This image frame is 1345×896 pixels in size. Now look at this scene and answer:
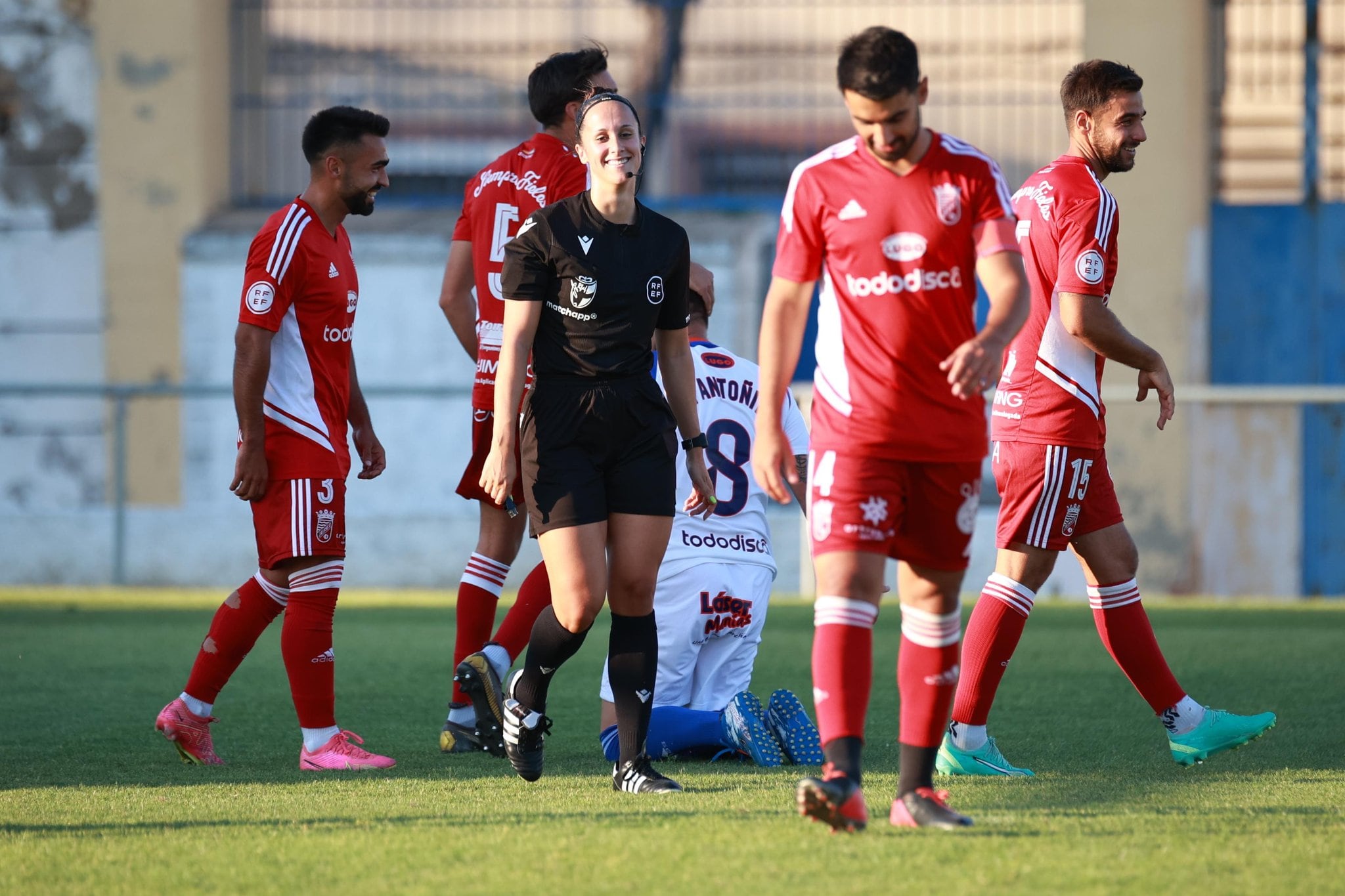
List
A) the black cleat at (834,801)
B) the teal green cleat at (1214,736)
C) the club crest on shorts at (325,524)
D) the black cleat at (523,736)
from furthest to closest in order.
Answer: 1. the club crest on shorts at (325,524)
2. the teal green cleat at (1214,736)
3. the black cleat at (523,736)
4. the black cleat at (834,801)

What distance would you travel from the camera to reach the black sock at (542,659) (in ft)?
15.9

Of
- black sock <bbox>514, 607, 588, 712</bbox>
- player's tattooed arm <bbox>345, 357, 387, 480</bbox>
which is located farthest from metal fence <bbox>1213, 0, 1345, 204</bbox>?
black sock <bbox>514, 607, 588, 712</bbox>

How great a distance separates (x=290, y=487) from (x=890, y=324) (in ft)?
7.17

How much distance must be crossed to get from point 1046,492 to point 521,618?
1.84 meters

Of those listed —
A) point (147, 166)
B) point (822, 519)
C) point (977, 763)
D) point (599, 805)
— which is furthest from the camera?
point (147, 166)

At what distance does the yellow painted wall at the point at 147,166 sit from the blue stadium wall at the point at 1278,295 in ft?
28.3

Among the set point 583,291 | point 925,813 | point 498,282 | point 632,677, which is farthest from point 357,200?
point 925,813

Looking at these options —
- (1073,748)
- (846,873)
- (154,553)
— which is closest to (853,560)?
(846,873)

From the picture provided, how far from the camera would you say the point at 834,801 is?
152 inches

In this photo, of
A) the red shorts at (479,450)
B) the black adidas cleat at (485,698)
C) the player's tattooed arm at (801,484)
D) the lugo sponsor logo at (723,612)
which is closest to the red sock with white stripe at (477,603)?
the red shorts at (479,450)

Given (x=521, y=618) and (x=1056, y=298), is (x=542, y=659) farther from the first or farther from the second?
(x=1056, y=298)

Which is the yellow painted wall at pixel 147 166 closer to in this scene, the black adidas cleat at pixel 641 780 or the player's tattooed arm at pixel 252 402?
the player's tattooed arm at pixel 252 402

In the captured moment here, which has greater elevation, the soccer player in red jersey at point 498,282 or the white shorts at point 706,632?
the soccer player in red jersey at point 498,282

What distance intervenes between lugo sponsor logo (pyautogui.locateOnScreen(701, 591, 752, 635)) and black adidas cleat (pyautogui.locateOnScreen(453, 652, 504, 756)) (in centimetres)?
71
